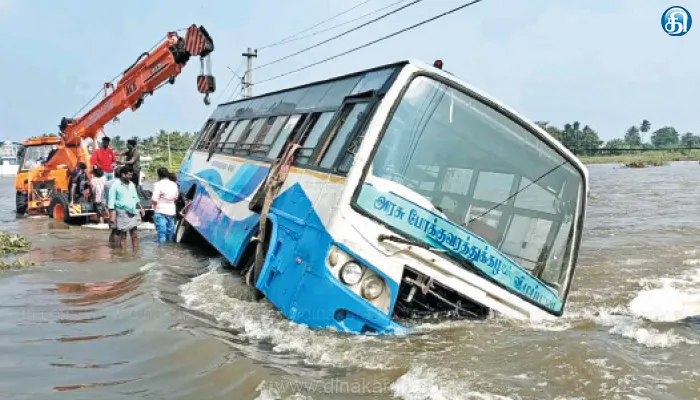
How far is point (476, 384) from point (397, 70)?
8.36ft

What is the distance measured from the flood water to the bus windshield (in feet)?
2.08

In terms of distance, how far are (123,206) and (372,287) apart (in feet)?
24.7

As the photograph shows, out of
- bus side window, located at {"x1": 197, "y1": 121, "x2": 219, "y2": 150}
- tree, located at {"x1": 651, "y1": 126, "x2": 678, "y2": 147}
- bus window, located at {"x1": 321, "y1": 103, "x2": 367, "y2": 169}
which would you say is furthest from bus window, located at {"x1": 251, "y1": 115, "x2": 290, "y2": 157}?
tree, located at {"x1": 651, "y1": 126, "x2": 678, "y2": 147}

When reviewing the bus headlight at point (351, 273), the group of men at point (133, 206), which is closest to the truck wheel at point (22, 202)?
the group of men at point (133, 206)

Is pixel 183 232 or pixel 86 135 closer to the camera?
pixel 183 232

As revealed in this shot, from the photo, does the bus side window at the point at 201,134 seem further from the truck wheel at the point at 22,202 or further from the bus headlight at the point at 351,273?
the bus headlight at the point at 351,273

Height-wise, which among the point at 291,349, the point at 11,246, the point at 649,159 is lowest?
the point at 11,246

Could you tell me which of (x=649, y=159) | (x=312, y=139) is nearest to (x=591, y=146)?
(x=649, y=159)

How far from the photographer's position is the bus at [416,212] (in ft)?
16.2

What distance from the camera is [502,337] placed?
17.3 feet

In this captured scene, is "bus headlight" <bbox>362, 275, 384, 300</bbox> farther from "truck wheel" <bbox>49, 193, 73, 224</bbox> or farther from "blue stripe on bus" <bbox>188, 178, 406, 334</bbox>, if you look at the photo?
"truck wheel" <bbox>49, 193, 73, 224</bbox>

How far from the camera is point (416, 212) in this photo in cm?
511

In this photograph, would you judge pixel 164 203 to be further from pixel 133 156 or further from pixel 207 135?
pixel 133 156

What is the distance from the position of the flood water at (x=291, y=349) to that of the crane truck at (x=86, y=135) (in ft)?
24.4
